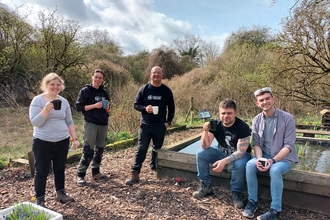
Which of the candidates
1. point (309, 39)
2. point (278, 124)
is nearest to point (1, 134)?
point (278, 124)

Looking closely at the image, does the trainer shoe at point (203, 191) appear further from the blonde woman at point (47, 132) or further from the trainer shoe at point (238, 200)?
the blonde woman at point (47, 132)

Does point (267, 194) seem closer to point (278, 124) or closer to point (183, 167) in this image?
point (278, 124)

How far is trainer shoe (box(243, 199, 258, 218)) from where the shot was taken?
8.92 feet

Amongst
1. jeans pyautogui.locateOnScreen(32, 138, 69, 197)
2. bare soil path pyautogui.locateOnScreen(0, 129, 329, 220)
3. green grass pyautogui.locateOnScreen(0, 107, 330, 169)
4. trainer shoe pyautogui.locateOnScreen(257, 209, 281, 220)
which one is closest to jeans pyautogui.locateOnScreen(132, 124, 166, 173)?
bare soil path pyautogui.locateOnScreen(0, 129, 329, 220)

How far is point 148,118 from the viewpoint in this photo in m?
3.81

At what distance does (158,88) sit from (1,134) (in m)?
6.64

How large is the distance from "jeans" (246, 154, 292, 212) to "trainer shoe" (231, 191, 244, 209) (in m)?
0.19

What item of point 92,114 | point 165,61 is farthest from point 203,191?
point 165,61

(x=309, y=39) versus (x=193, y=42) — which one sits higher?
(x=193, y=42)

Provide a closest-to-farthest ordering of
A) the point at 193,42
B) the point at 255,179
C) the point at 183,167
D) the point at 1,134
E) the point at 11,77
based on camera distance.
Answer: the point at 255,179 → the point at 183,167 → the point at 1,134 → the point at 11,77 → the point at 193,42

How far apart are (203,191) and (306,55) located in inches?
292

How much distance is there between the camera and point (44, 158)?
2807 millimetres

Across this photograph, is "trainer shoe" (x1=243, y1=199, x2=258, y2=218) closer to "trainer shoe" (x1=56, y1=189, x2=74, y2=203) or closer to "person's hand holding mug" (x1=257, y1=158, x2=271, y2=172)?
"person's hand holding mug" (x1=257, y1=158, x2=271, y2=172)

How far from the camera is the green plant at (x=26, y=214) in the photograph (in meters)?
2.18
